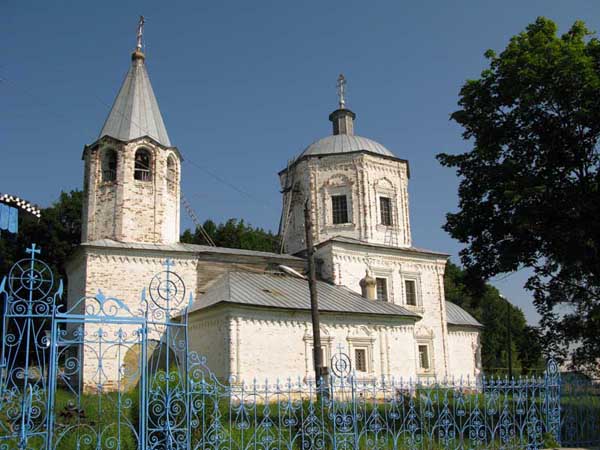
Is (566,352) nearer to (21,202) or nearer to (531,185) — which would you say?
(531,185)

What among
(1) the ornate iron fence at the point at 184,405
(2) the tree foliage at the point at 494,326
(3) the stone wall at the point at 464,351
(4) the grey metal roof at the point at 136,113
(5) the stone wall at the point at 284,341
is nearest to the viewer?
(1) the ornate iron fence at the point at 184,405

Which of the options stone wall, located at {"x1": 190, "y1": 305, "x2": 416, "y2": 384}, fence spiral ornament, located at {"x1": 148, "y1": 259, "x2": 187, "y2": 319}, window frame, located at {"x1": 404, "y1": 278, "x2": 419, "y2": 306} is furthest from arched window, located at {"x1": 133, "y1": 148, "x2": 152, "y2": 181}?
window frame, located at {"x1": 404, "y1": 278, "x2": 419, "y2": 306}

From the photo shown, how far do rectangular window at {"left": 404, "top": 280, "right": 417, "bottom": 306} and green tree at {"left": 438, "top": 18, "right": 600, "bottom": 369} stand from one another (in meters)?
9.67

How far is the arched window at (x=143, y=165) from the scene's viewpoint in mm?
20953

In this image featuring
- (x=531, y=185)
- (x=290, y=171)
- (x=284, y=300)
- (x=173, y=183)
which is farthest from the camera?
(x=290, y=171)

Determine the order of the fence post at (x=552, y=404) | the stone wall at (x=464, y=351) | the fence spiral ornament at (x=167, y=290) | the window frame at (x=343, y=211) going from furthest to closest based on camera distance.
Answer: the stone wall at (x=464, y=351), the window frame at (x=343, y=211), the fence post at (x=552, y=404), the fence spiral ornament at (x=167, y=290)

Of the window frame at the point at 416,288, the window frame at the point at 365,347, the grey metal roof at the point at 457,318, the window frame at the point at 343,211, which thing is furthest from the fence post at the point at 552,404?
the grey metal roof at the point at 457,318

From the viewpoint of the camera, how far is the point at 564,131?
1344 centimetres

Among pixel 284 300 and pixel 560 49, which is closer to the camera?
pixel 560 49

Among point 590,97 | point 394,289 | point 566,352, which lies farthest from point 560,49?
point 394,289

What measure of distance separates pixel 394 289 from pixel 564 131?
1196cm

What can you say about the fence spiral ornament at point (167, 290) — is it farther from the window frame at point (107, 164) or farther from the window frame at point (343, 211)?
the window frame at point (343, 211)

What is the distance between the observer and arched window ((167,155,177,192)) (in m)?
21.4

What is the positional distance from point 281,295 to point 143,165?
6.85 meters
